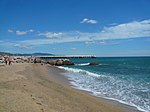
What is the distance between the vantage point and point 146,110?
1383 centimetres

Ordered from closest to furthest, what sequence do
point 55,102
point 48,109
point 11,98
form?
point 48,109 < point 11,98 < point 55,102

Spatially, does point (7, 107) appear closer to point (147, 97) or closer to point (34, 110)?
point (34, 110)

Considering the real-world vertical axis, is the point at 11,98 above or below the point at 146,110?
above

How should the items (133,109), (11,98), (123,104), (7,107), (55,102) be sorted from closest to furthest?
1. (7,107)
2. (11,98)
3. (55,102)
4. (133,109)
5. (123,104)

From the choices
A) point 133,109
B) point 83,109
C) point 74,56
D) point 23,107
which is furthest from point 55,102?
point 74,56

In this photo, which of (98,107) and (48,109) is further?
(98,107)

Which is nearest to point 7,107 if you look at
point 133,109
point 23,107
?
point 23,107

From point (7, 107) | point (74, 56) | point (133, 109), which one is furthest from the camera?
point (74, 56)

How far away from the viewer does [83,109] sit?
41.0 ft

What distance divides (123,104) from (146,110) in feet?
5.80

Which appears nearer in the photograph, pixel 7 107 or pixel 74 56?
pixel 7 107

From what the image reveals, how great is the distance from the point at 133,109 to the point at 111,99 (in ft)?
9.83

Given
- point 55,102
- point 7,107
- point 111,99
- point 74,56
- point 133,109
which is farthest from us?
point 74,56

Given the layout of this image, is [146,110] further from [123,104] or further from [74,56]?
[74,56]
